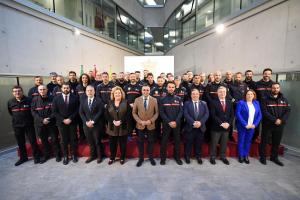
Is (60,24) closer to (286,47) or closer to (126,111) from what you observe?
(126,111)

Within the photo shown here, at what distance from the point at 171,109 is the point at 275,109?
1.97m

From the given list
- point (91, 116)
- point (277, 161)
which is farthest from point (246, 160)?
point (91, 116)

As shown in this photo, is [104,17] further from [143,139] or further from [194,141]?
[194,141]

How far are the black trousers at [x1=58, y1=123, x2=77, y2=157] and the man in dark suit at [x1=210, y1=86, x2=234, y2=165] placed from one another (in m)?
2.71

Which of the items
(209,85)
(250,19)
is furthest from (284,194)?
(250,19)

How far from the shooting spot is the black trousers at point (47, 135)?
3338 mm

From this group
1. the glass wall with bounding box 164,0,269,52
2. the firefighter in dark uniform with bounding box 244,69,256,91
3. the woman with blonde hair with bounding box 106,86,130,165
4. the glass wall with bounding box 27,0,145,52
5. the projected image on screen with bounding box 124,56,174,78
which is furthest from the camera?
the projected image on screen with bounding box 124,56,174,78

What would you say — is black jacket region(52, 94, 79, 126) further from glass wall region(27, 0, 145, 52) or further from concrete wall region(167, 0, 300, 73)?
concrete wall region(167, 0, 300, 73)

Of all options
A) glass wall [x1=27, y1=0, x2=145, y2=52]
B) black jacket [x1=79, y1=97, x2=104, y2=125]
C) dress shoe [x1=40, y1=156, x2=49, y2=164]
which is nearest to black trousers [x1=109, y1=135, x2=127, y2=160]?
black jacket [x1=79, y1=97, x2=104, y2=125]

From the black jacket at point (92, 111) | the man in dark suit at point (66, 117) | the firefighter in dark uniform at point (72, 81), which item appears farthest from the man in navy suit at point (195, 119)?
the firefighter in dark uniform at point (72, 81)

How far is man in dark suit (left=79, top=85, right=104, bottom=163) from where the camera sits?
325 cm

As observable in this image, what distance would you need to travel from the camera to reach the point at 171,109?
321 centimetres

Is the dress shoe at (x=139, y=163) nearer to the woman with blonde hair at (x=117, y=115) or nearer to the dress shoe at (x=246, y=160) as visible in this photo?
the woman with blonde hair at (x=117, y=115)

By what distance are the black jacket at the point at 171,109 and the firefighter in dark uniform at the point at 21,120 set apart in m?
2.60
